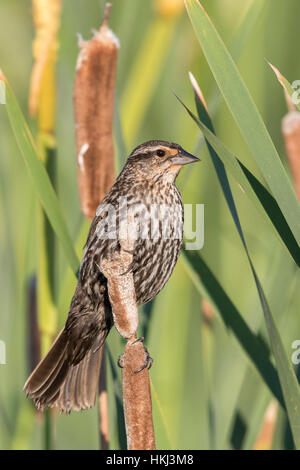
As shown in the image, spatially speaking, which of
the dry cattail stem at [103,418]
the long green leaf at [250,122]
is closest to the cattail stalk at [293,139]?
the long green leaf at [250,122]

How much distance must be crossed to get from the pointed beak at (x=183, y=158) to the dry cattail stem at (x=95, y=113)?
26cm

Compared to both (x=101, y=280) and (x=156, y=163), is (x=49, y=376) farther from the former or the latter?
(x=156, y=163)

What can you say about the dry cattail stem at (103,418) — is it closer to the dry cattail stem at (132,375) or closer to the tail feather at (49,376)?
the tail feather at (49,376)

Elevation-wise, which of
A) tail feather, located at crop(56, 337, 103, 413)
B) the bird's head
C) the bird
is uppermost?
the bird's head

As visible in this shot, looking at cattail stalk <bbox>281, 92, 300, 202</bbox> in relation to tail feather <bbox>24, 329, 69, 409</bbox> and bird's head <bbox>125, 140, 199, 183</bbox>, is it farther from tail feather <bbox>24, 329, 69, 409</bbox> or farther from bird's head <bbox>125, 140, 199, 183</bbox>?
tail feather <bbox>24, 329, 69, 409</bbox>

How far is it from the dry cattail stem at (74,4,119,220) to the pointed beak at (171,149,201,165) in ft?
0.84

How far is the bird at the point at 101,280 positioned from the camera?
1677 mm

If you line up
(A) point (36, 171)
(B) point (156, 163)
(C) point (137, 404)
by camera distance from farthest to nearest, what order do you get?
(B) point (156, 163)
(A) point (36, 171)
(C) point (137, 404)

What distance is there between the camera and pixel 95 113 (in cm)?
146

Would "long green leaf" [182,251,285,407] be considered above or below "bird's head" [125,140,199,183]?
below

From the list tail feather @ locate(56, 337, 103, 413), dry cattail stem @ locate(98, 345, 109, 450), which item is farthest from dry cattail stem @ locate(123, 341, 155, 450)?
tail feather @ locate(56, 337, 103, 413)

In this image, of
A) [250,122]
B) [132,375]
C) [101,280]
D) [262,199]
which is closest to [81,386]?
[101,280]

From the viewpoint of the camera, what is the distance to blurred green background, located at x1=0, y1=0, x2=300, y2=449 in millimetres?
1759

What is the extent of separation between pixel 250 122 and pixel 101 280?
61 cm
